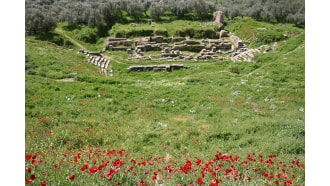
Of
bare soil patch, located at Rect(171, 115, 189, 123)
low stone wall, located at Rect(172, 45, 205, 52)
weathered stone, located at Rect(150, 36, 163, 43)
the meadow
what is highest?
weathered stone, located at Rect(150, 36, 163, 43)

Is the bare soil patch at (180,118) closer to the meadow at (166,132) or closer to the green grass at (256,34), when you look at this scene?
the meadow at (166,132)

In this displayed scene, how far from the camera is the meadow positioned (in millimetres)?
4438

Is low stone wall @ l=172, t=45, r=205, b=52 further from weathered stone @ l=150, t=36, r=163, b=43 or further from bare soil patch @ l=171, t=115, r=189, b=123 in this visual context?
bare soil patch @ l=171, t=115, r=189, b=123

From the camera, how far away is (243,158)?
572 cm

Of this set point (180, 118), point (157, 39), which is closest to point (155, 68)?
point (180, 118)

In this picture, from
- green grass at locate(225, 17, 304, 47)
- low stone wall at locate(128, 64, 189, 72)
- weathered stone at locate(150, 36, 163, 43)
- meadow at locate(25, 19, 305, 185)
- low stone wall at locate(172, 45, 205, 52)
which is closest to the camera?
meadow at locate(25, 19, 305, 185)

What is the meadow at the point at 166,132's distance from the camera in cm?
444

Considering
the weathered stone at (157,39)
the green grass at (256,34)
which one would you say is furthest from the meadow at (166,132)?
the weathered stone at (157,39)

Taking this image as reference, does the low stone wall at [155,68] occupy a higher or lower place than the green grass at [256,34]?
lower

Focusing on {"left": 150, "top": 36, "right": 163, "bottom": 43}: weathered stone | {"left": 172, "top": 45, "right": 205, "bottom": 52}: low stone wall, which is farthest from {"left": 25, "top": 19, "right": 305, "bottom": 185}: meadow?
{"left": 150, "top": 36, "right": 163, "bottom": 43}: weathered stone

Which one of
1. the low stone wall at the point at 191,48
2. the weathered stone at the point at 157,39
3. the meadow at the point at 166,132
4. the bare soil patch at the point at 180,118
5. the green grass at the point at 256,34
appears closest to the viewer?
the meadow at the point at 166,132

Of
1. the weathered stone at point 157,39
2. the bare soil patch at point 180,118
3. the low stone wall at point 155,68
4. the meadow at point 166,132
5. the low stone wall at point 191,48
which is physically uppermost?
the weathered stone at point 157,39

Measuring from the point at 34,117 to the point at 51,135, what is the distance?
2.55 meters

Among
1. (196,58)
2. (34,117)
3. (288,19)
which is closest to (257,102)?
(34,117)
